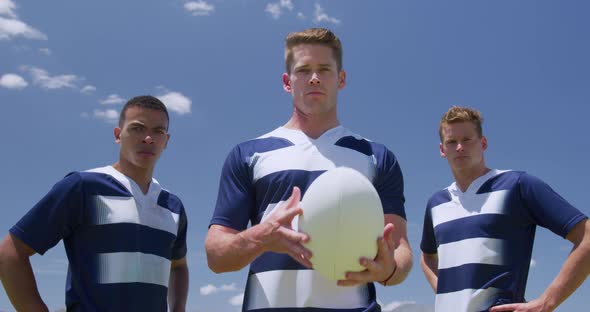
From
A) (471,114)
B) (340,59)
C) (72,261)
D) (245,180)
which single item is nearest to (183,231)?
(72,261)

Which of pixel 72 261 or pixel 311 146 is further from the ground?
pixel 311 146

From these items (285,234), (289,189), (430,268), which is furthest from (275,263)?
(430,268)

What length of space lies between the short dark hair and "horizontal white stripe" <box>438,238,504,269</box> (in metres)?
4.07

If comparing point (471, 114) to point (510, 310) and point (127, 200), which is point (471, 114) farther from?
point (127, 200)

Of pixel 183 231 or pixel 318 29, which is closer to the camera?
pixel 318 29

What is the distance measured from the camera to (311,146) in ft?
14.7

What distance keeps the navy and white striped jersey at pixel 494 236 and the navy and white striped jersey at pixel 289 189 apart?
284cm

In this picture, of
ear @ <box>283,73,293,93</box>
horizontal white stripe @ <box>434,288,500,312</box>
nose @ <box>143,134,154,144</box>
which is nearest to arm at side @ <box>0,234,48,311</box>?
nose @ <box>143,134,154,144</box>

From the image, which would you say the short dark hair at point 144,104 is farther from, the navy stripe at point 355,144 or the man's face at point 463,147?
the man's face at point 463,147

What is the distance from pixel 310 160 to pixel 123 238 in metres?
2.94

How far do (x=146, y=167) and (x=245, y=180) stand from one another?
106 inches

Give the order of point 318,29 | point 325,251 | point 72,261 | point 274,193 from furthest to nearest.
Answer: point 72,261, point 318,29, point 274,193, point 325,251

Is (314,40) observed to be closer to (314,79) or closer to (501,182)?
(314,79)

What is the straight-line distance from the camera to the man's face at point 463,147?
292 inches
